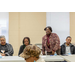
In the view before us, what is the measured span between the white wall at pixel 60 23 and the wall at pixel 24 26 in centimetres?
27

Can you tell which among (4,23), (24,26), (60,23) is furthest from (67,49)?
(4,23)

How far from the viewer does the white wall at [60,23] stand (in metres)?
4.27

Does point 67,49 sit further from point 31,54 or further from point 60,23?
point 31,54

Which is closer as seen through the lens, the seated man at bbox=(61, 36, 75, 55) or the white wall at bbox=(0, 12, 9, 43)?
the seated man at bbox=(61, 36, 75, 55)

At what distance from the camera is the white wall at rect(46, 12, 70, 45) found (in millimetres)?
4273

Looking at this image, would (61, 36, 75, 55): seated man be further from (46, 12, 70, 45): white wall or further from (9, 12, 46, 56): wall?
(9, 12, 46, 56): wall

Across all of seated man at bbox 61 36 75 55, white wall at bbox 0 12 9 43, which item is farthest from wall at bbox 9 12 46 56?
seated man at bbox 61 36 75 55

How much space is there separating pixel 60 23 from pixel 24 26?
164cm

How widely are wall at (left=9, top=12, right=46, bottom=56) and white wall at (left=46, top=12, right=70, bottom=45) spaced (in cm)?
27

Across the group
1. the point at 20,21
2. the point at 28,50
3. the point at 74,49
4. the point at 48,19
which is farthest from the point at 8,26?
the point at 28,50

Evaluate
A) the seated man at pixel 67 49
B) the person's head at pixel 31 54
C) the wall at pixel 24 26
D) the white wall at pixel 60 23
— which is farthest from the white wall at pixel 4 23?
the person's head at pixel 31 54

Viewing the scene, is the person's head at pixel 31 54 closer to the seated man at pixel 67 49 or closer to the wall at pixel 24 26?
the seated man at pixel 67 49

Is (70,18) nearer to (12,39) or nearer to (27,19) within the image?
(27,19)
